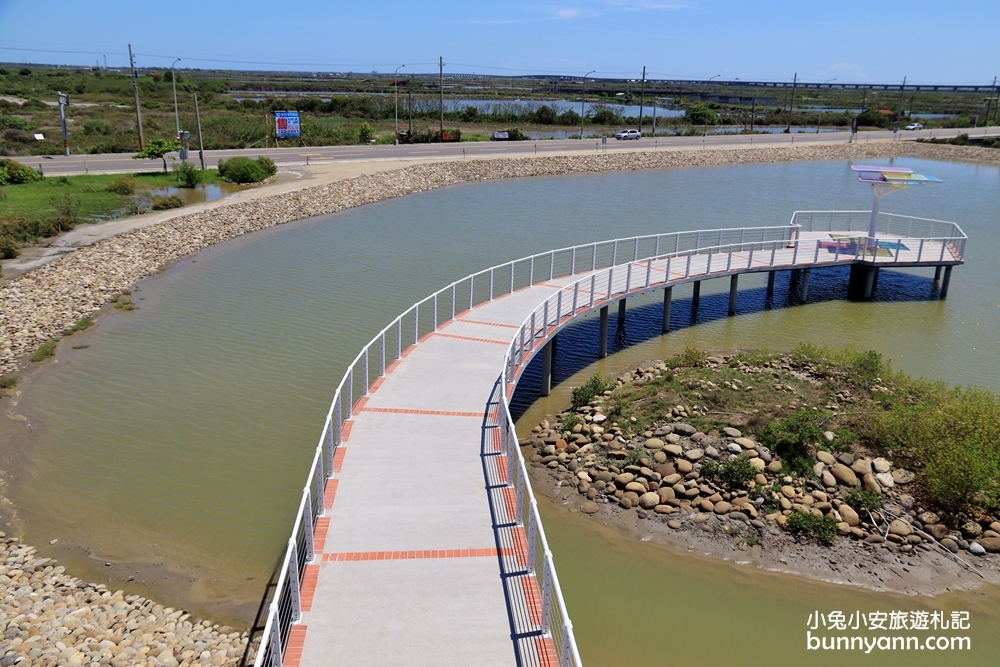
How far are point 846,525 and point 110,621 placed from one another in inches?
432

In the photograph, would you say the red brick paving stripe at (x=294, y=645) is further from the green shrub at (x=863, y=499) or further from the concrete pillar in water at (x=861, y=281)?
the concrete pillar in water at (x=861, y=281)

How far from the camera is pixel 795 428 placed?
47.1 feet

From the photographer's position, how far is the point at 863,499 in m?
12.7

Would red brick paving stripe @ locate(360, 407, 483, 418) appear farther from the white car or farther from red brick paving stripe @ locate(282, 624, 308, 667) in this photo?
the white car

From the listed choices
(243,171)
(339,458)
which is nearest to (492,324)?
(339,458)

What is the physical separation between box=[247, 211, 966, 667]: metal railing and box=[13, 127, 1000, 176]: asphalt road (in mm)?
28536

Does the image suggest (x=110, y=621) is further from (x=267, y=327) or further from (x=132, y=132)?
(x=132, y=132)

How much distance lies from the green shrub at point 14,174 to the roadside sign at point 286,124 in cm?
2274

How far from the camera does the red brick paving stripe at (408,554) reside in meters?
8.81

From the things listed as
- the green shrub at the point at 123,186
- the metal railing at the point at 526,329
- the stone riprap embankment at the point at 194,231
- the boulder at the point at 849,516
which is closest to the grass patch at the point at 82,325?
the stone riprap embankment at the point at 194,231

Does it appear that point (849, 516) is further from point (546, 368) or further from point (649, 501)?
point (546, 368)

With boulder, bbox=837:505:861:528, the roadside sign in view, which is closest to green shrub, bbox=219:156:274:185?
the roadside sign

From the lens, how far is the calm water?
37.3 feet

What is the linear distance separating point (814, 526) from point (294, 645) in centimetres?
854
